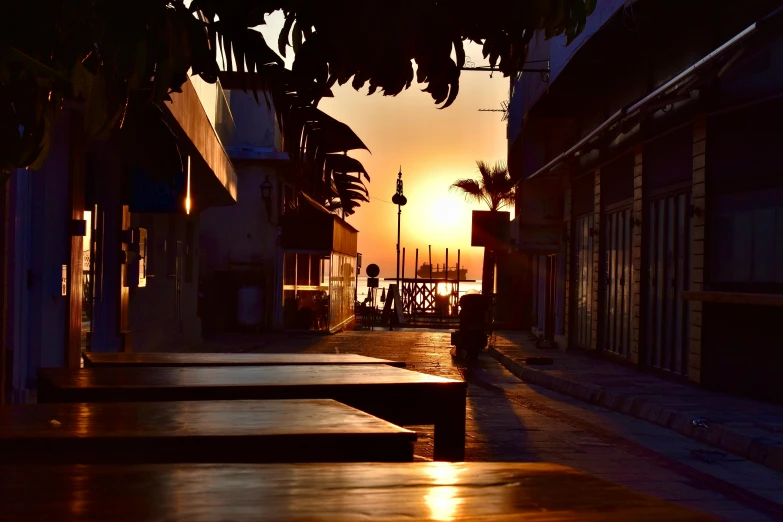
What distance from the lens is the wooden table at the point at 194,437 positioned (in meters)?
2.76

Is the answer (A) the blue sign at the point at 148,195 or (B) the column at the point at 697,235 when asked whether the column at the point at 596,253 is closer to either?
(B) the column at the point at 697,235

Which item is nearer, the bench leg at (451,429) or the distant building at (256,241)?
the bench leg at (451,429)

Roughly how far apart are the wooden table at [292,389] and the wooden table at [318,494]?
6.26 ft

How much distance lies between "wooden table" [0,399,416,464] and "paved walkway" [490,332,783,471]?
548cm

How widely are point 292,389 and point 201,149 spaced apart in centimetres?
830

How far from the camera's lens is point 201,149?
12102 millimetres

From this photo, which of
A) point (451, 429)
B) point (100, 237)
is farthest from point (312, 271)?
point (451, 429)

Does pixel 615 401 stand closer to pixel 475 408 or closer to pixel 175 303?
pixel 475 408

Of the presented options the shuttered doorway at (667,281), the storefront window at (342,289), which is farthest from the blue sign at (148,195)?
the storefront window at (342,289)

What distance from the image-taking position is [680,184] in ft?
44.5

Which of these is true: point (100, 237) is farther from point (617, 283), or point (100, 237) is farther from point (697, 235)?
point (617, 283)

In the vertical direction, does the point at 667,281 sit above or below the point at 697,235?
below

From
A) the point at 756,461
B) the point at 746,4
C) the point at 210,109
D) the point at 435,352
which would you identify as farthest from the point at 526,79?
the point at 756,461

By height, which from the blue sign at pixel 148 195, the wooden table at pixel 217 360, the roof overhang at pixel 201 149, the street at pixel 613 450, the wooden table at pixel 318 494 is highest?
the roof overhang at pixel 201 149
